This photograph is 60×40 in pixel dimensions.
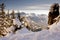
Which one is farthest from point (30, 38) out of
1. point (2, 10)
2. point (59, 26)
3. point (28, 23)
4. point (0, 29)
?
point (2, 10)

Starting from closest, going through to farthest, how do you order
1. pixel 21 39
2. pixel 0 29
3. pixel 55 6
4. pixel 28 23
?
1. pixel 21 39
2. pixel 0 29
3. pixel 28 23
4. pixel 55 6

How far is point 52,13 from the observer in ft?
55.0

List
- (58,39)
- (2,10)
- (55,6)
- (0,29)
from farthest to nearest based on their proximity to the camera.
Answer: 1. (2,10)
2. (55,6)
3. (0,29)
4. (58,39)

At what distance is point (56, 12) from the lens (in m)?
17.0

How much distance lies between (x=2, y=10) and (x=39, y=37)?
1965 centimetres

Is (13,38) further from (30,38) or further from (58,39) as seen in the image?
(58,39)

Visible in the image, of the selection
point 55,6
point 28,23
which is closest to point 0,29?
point 28,23

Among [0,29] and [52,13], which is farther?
[52,13]

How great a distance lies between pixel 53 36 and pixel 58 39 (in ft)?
0.27

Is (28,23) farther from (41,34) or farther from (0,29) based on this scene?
(41,34)

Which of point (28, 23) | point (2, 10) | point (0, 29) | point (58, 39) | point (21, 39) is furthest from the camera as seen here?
point (2, 10)

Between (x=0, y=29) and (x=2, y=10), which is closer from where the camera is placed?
(x=0, y=29)

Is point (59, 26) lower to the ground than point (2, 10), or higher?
higher

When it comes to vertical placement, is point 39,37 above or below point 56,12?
above
